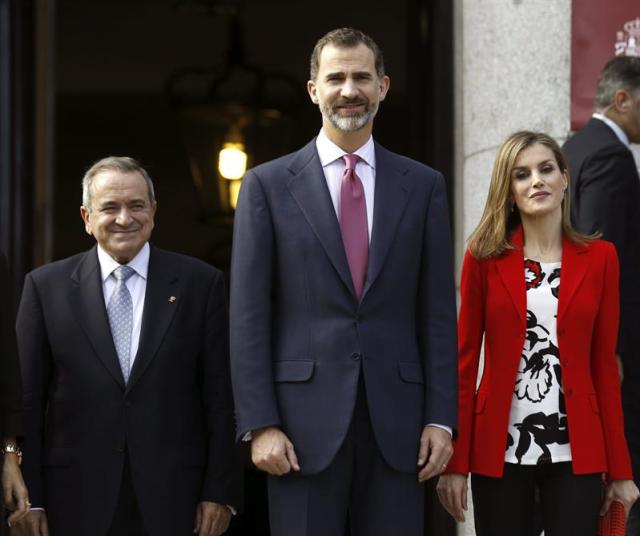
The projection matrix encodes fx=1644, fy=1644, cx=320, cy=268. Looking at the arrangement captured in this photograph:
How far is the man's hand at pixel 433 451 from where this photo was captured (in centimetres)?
475

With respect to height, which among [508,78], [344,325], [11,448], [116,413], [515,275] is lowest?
[11,448]

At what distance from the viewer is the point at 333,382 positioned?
474cm

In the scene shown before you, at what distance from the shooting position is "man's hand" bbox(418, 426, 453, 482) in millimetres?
4750

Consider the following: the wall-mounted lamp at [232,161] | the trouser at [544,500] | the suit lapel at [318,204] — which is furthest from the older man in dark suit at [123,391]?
the wall-mounted lamp at [232,161]

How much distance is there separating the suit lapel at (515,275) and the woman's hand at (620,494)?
22.2 inches

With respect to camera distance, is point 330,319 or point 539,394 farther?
point 539,394

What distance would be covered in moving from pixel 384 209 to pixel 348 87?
0.38 metres

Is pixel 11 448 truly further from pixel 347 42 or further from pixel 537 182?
pixel 537 182

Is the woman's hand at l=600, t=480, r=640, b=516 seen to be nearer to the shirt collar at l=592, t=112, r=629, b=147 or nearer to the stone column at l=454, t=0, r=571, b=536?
the shirt collar at l=592, t=112, r=629, b=147

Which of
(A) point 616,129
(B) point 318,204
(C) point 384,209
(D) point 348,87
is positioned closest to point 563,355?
(C) point 384,209

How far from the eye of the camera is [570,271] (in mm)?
5062

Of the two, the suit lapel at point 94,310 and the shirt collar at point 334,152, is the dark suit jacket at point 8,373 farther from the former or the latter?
the shirt collar at point 334,152

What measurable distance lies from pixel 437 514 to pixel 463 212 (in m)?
1.32

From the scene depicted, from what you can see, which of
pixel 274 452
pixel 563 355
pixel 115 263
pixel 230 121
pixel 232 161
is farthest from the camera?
pixel 230 121
